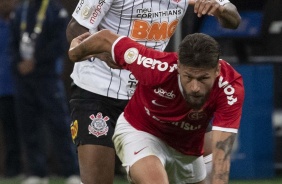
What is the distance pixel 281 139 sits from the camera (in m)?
11.9

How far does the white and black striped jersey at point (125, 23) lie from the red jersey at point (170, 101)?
379mm

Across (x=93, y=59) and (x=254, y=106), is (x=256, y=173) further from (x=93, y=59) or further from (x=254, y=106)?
(x=93, y=59)

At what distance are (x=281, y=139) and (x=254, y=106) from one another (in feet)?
1.88

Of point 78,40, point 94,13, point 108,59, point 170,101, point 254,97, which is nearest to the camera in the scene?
point 170,101

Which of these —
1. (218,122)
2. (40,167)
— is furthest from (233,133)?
(40,167)

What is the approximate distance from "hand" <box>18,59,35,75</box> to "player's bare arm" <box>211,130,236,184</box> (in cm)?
487

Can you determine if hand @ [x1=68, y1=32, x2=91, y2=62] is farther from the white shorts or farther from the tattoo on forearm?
the tattoo on forearm

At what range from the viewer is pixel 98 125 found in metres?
7.43

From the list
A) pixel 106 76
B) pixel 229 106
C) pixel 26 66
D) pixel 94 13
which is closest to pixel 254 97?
pixel 26 66

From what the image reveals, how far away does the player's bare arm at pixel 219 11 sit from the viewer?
6773mm

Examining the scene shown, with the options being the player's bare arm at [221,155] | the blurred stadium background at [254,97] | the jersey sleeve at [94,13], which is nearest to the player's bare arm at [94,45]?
the jersey sleeve at [94,13]

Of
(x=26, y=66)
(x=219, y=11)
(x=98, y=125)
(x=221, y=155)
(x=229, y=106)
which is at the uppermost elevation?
(x=219, y=11)

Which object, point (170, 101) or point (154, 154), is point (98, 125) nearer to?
point (154, 154)

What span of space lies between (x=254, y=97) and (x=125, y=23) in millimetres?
4317
